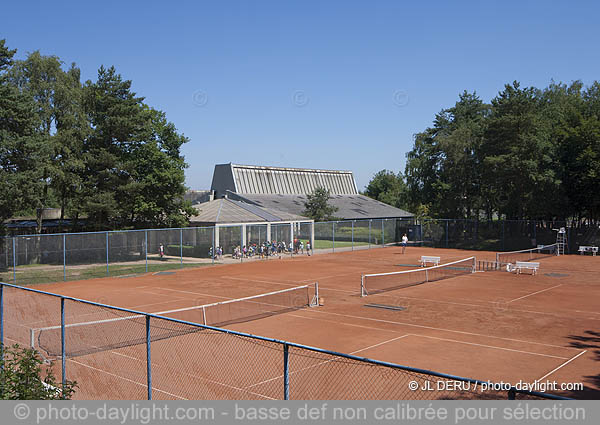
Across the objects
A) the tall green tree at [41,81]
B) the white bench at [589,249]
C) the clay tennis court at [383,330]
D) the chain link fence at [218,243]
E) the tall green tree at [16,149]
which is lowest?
the clay tennis court at [383,330]

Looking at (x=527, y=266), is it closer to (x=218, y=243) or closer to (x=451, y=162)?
(x=218, y=243)

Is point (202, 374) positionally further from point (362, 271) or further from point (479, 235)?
point (479, 235)

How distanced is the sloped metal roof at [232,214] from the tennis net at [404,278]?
59.4 ft

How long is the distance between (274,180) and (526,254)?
39995 mm

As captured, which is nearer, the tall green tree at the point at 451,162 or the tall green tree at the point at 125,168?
the tall green tree at the point at 125,168

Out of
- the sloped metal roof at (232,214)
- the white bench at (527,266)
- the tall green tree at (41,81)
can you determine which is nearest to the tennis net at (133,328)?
the white bench at (527,266)

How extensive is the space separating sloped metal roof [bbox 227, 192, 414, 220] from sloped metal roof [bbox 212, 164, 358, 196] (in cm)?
244

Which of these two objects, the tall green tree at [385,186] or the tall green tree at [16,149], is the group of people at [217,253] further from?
the tall green tree at [385,186]

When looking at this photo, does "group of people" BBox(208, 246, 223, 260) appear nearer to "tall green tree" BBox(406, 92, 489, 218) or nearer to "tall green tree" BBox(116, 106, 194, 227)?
"tall green tree" BBox(116, 106, 194, 227)

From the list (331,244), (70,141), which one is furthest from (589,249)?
(70,141)

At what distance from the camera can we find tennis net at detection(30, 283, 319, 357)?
14.1 m

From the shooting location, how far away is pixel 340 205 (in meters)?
73.1

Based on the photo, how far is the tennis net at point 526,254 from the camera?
41566 mm

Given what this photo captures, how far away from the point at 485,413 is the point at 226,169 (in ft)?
230
